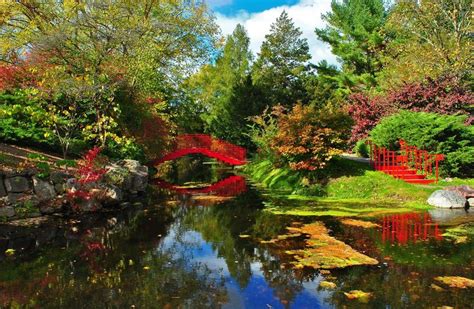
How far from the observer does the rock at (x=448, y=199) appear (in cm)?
1246

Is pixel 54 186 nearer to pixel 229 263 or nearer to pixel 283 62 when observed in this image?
pixel 229 263

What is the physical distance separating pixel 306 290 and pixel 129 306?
2667 millimetres

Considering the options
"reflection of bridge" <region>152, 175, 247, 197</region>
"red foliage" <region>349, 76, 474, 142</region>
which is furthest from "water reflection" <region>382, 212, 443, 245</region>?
"red foliage" <region>349, 76, 474, 142</region>

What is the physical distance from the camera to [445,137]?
16.4 meters

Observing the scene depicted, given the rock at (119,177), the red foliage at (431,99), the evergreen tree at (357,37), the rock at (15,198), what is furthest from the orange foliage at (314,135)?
the evergreen tree at (357,37)

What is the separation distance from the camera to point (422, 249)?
8.14 meters

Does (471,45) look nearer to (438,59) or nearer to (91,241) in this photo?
(438,59)

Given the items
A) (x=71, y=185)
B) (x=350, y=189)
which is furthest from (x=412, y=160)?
(x=71, y=185)

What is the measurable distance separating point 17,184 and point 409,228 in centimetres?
1078

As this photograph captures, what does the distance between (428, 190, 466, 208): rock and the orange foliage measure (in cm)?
396

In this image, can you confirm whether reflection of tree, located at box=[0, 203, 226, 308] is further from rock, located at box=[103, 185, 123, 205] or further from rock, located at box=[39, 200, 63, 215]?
rock, located at box=[103, 185, 123, 205]

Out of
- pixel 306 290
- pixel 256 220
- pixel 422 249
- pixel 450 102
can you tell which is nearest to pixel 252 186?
pixel 256 220

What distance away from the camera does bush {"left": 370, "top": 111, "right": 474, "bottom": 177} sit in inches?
631

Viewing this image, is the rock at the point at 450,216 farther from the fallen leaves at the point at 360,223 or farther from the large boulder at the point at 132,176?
the large boulder at the point at 132,176
